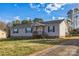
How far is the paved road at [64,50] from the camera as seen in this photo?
38.1 feet

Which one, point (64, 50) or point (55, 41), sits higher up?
point (55, 41)

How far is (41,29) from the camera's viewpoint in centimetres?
1192

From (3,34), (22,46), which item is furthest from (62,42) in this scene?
(3,34)

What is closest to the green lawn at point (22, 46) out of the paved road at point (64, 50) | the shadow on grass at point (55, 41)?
the shadow on grass at point (55, 41)

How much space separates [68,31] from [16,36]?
3.27ft

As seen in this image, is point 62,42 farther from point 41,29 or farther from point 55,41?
point 41,29

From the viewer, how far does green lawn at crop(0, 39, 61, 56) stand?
1165 centimetres

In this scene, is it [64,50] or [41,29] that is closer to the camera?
[64,50]

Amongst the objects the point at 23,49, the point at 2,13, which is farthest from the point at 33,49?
the point at 2,13

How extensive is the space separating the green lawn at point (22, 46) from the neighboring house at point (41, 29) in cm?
12

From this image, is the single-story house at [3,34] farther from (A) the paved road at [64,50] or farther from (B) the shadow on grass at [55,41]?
(A) the paved road at [64,50]

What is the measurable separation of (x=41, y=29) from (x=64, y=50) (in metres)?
0.62

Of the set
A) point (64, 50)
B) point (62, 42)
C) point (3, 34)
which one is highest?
point (3, 34)

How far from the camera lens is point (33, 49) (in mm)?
11711
